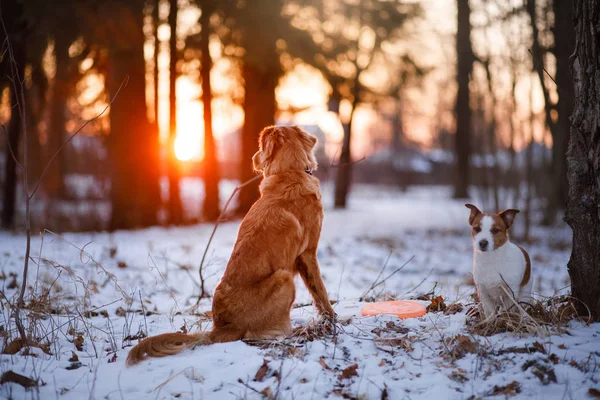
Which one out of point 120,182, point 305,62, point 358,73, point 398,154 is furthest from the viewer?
point 398,154

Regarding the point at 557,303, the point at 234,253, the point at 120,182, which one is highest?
the point at 120,182

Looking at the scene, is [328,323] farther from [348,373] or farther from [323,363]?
[348,373]

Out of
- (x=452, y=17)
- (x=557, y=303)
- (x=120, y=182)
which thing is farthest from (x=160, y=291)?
(x=452, y=17)

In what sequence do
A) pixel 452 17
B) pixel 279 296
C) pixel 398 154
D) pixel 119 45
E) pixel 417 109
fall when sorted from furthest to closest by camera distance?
pixel 398 154 < pixel 417 109 < pixel 452 17 < pixel 119 45 < pixel 279 296

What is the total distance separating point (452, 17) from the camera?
15484 mm

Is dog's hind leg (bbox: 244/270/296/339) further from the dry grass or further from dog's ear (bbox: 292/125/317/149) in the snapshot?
the dry grass

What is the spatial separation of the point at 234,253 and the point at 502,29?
30.5ft

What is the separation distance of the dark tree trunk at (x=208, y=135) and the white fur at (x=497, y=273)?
438 inches

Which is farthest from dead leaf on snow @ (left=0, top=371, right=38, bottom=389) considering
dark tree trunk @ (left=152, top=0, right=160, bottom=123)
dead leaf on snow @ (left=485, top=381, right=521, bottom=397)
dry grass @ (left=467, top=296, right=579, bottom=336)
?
dark tree trunk @ (left=152, top=0, right=160, bottom=123)

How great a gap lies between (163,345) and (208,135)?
37.5 ft

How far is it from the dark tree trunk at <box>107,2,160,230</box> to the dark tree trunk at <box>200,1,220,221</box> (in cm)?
191

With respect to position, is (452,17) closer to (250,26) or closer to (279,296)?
(250,26)

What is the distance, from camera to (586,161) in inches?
143

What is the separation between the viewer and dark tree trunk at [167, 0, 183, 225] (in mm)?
12859
